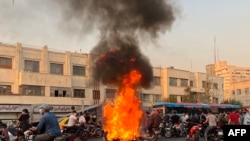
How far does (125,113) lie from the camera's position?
16.0 m

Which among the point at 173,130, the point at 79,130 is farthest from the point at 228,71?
the point at 79,130

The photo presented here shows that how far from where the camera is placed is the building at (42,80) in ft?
143

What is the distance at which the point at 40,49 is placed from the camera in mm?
47375

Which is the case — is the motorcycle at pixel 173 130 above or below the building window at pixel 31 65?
below

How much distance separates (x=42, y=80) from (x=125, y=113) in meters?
32.5

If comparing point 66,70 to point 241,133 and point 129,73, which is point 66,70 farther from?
point 241,133

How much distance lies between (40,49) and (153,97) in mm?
21356

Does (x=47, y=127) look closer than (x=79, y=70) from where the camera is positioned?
Yes

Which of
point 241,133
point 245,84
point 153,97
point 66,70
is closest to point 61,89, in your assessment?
point 66,70

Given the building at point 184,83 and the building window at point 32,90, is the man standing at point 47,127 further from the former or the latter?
the building at point 184,83

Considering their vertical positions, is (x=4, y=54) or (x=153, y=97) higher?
(x=4, y=54)

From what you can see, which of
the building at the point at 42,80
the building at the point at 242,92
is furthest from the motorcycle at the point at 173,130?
the building at the point at 242,92

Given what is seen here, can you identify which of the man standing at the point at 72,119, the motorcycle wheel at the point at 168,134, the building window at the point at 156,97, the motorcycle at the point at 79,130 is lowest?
the motorcycle wheel at the point at 168,134

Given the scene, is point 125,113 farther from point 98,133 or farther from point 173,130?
point 173,130
